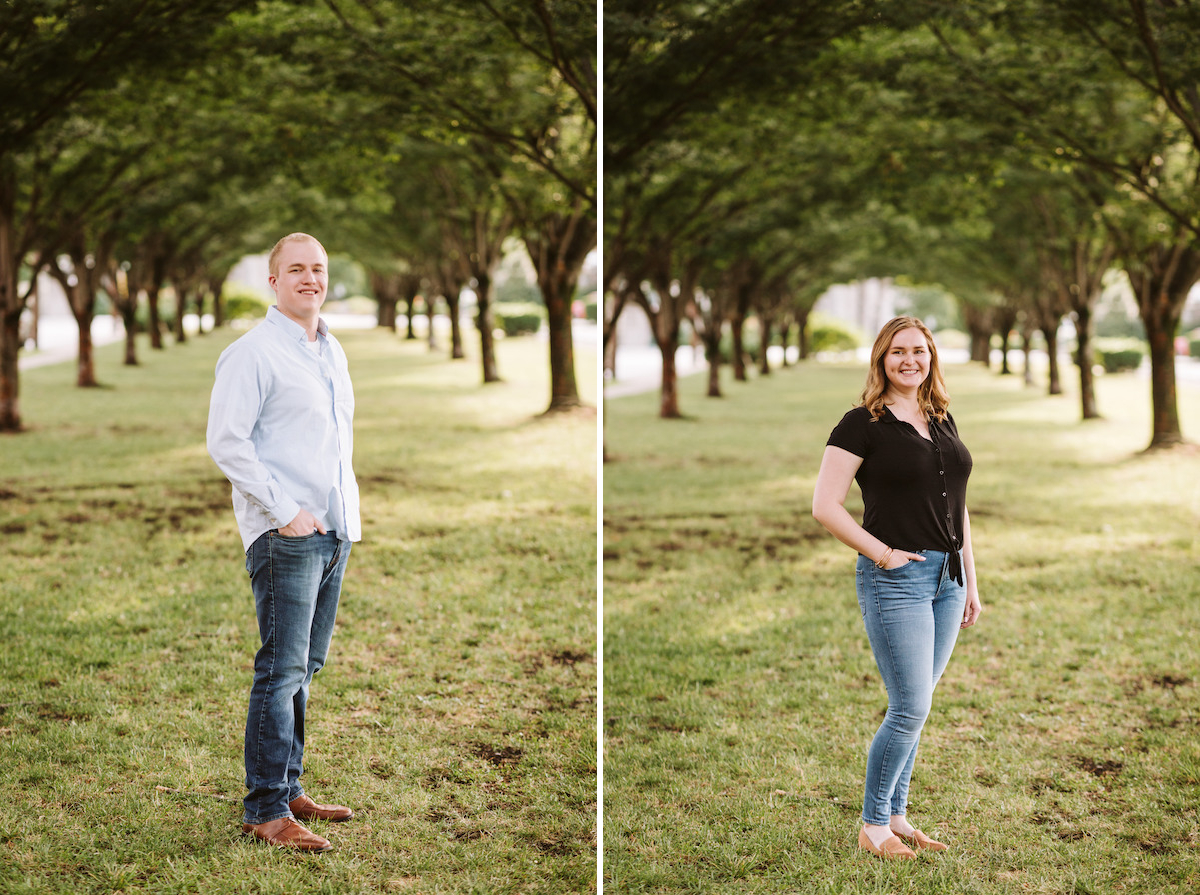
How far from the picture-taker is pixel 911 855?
393 cm

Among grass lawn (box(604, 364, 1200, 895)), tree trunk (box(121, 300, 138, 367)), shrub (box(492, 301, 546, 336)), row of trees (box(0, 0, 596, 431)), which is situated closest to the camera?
grass lawn (box(604, 364, 1200, 895))

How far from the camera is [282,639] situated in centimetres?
362

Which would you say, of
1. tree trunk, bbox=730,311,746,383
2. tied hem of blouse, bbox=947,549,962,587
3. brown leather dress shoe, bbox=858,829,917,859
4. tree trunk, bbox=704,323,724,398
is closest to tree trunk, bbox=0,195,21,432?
brown leather dress shoe, bbox=858,829,917,859

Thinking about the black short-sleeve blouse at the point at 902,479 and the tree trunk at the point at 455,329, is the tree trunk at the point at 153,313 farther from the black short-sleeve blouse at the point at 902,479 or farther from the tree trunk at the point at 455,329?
the black short-sleeve blouse at the point at 902,479

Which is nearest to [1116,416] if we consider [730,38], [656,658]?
[730,38]

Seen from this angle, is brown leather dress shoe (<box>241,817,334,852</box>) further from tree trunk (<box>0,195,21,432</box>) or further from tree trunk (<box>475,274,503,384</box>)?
tree trunk (<box>475,274,503,384</box>)

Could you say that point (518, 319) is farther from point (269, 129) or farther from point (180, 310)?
point (269, 129)

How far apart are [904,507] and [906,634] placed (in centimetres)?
45

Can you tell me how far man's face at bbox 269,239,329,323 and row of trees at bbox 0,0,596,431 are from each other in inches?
178

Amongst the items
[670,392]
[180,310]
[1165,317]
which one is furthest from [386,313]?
[1165,317]

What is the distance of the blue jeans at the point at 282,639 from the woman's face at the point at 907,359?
2093 millimetres

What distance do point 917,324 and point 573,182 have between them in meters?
9.92

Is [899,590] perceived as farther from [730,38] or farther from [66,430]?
[66,430]

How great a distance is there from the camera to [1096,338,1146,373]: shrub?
35.3m
